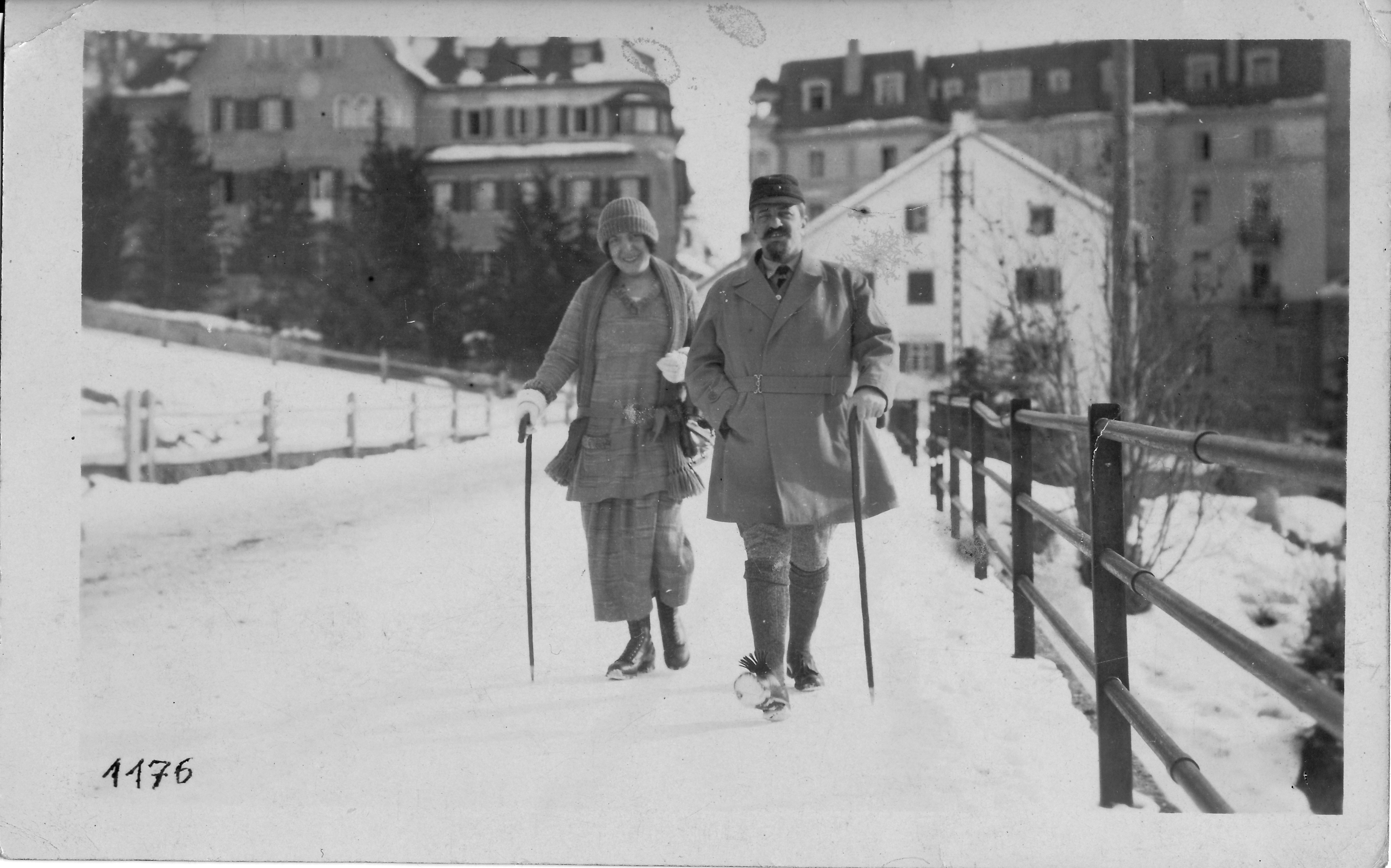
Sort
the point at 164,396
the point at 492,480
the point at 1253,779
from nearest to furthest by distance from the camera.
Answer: the point at 1253,779
the point at 164,396
the point at 492,480

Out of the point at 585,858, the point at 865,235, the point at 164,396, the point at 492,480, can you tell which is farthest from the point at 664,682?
the point at 164,396

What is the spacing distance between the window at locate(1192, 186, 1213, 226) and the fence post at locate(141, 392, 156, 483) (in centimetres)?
306

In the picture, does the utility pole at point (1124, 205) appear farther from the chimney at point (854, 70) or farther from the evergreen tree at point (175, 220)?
the evergreen tree at point (175, 220)

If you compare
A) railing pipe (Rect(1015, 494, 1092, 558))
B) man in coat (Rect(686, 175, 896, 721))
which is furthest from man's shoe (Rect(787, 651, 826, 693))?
railing pipe (Rect(1015, 494, 1092, 558))

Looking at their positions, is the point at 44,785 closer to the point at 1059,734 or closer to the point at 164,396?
the point at 164,396

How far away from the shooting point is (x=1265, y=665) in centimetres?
158

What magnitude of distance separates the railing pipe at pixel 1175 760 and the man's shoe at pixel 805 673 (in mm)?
896

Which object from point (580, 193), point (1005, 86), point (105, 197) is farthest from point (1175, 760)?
point (105, 197)

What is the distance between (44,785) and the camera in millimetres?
2775

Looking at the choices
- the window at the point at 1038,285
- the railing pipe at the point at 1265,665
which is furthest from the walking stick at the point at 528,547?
the railing pipe at the point at 1265,665

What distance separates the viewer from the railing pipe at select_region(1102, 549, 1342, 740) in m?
1.55

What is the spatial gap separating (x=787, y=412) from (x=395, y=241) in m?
1.30

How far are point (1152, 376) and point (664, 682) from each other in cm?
176

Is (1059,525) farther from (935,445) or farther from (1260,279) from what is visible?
(935,445)
